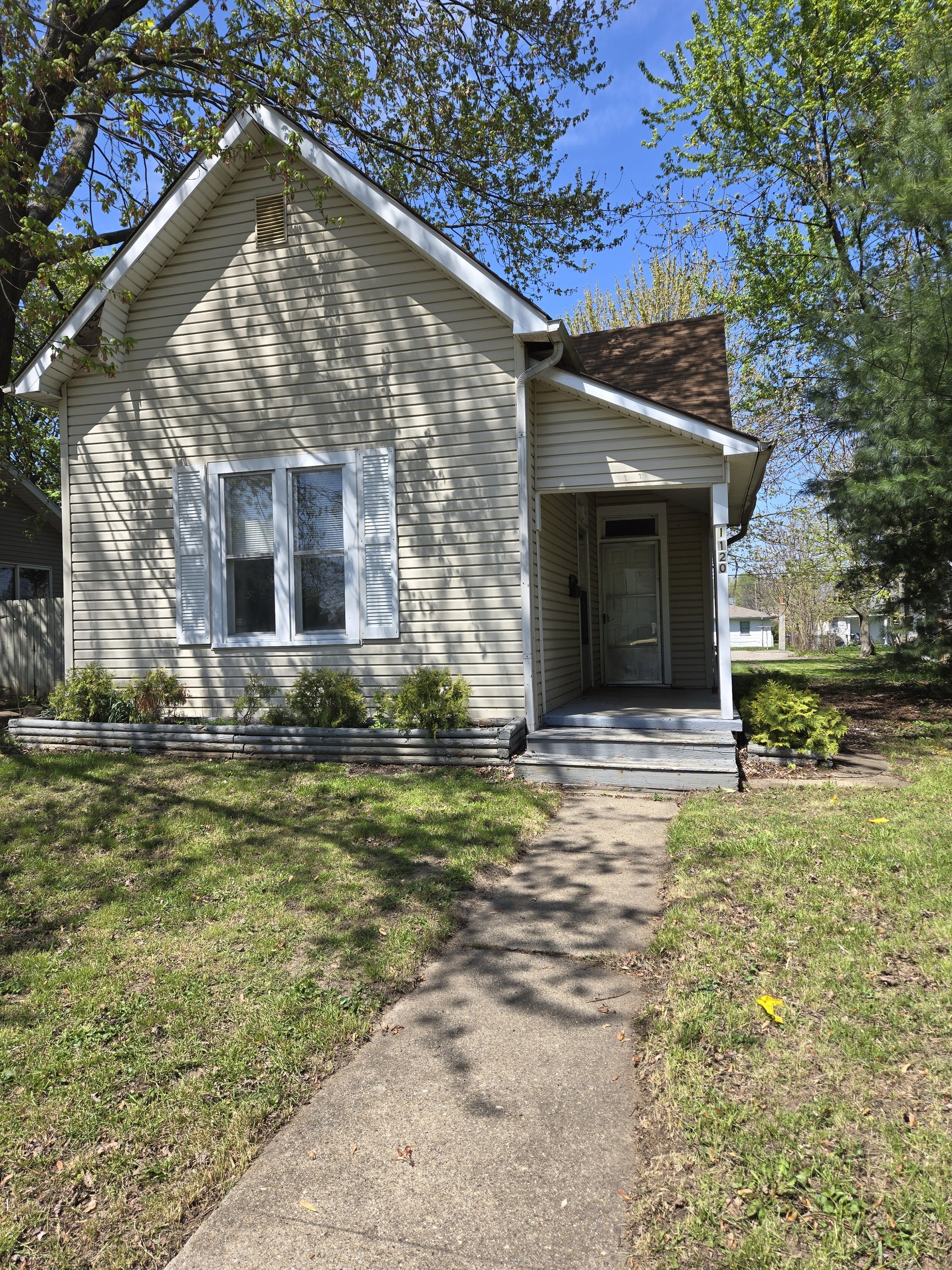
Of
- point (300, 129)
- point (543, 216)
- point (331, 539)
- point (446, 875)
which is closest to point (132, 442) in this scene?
point (331, 539)

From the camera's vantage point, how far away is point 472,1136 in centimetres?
265

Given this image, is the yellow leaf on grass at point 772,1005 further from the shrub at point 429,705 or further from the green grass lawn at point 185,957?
the shrub at point 429,705

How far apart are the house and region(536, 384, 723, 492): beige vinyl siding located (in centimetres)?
2

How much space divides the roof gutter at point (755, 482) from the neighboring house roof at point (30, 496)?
13222 millimetres

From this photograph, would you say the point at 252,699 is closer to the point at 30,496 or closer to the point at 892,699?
the point at 892,699

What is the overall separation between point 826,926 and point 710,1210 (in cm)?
208

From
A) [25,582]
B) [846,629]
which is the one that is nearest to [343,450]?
[25,582]

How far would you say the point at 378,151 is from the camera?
46.1 ft

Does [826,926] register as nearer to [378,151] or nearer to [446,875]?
[446,875]

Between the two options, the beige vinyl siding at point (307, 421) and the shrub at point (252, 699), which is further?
the shrub at point (252, 699)

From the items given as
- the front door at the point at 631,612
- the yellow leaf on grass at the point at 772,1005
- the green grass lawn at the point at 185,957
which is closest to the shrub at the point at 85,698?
the green grass lawn at the point at 185,957

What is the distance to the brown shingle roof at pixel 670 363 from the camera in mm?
8984

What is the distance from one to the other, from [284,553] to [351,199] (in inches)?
162

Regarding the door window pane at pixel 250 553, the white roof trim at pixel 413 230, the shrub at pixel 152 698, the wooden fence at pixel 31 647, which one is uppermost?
the white roof trim at pixel 413 230
